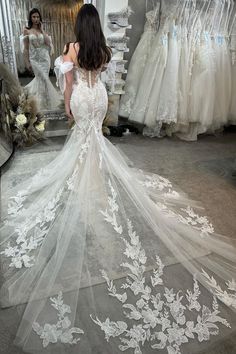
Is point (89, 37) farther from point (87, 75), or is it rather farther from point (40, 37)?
point (40, 37)

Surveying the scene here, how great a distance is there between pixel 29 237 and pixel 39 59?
218 centimetres

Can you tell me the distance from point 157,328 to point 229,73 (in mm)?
3252

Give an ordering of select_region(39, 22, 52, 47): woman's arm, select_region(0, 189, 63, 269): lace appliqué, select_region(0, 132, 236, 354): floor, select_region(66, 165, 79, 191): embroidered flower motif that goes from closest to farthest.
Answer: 1. select_region(0, 189, 63, 269): lace appliqué
2. select_region(66, 165, 79, 191): embroidered flower motif
3. select_region(0, 132, 236, 354): floor
4. select_region(39, 22, 52, 47): woman's arm

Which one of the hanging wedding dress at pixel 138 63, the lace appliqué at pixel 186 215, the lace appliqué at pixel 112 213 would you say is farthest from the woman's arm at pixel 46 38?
the lace appliqué at pixel 112 213

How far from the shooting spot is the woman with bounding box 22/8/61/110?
10.2 ft

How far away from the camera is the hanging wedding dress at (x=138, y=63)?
351 centimetres

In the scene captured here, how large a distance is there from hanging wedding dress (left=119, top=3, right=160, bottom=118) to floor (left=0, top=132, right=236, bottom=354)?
0.43 metres

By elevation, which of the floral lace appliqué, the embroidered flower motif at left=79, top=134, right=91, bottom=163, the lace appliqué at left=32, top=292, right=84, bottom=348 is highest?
the embroidered flower motif at left=79, top=134, right=91, bottom=163

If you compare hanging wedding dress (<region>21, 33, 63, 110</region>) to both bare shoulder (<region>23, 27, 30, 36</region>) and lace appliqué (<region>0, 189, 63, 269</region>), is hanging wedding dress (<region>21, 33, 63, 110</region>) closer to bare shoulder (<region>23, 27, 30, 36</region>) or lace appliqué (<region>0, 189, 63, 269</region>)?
bare shoulder (<region>23, 27, 30, 36</region>)

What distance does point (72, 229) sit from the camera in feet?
6.28

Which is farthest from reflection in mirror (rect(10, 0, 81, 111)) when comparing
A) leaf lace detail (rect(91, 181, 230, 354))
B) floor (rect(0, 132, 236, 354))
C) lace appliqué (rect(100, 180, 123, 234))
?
leaf lace detail (rect(91, 181, 230, 354))

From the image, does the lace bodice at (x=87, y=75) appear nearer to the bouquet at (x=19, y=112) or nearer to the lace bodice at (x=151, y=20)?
the bouquet at (x=19, y=112)

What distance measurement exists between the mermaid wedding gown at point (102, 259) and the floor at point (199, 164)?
24cm

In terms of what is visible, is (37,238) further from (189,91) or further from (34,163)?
(189,91)
